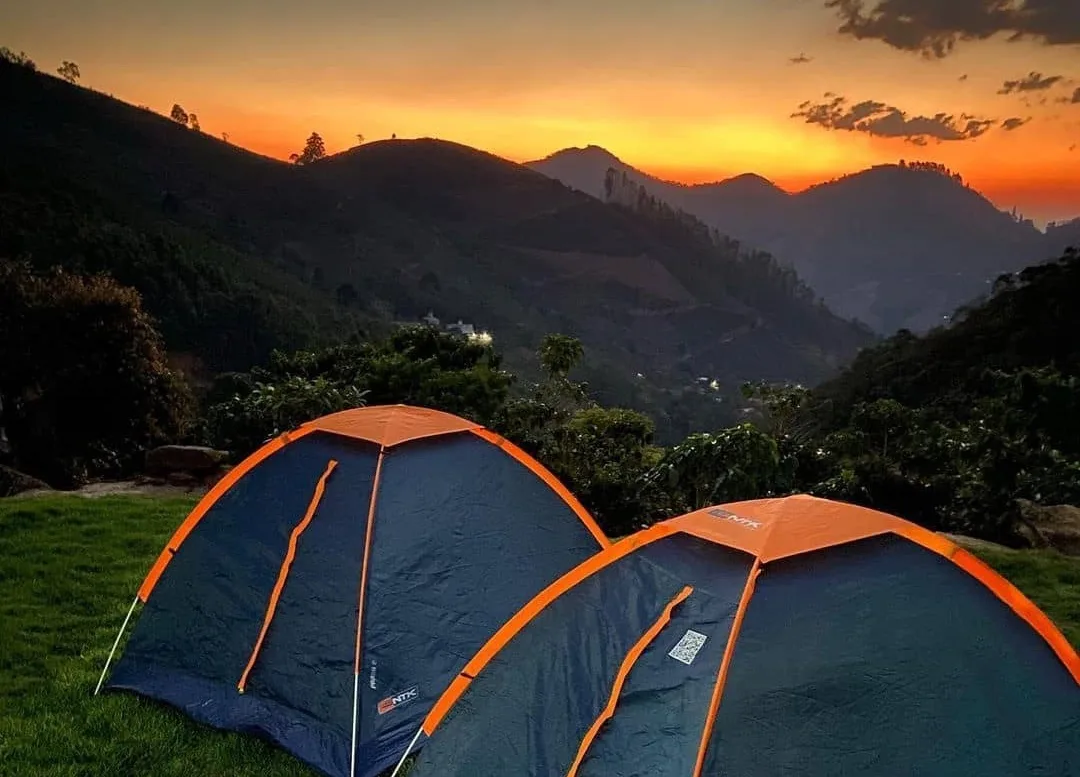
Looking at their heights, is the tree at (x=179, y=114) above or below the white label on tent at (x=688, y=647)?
above

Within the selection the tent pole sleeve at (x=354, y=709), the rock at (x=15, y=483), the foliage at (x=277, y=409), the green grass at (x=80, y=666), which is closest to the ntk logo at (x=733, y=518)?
the tent pole sleeve at (x=354, y=709)

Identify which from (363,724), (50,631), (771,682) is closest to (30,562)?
(50,631)

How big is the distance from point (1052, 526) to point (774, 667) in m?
7.39

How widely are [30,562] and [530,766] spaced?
5.94 metres

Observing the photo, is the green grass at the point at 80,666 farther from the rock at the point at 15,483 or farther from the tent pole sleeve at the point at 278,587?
the rock at the point at 15,483

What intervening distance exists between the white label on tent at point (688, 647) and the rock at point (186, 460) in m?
9.38

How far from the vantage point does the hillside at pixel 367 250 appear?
48.0m

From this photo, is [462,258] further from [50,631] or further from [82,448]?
[50,631]

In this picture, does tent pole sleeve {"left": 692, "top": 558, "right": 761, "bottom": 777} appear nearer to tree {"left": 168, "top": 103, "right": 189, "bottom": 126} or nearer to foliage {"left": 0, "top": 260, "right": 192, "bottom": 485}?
foliage {"left": 0, "top": 260, "right": 192, "bottom": 485}

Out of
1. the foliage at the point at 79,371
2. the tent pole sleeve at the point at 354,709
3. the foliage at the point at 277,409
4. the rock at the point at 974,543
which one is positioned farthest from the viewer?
the foliage at the point at 79,371

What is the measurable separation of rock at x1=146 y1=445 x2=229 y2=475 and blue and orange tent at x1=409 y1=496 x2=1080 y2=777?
8.58 metres

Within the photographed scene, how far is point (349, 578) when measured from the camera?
4.35m

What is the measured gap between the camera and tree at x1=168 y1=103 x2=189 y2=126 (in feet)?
340

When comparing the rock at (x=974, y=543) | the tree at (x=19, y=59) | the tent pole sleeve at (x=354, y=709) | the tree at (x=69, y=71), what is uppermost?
the tree at (x=69, y=71)
